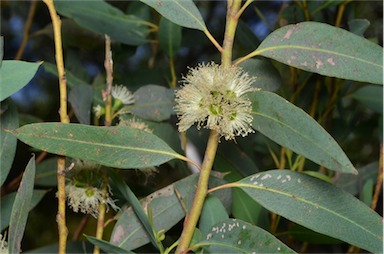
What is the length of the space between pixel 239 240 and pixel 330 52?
203 mm

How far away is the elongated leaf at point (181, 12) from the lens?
0.62 meters

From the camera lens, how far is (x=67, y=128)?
0.56 m

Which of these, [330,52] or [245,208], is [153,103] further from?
[330,52]

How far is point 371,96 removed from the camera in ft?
3.41

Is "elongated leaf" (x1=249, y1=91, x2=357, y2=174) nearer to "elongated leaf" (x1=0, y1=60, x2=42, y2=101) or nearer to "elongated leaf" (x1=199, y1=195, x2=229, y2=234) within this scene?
"elongated leaf" (x1=199, y1=195, x2=229, y2=234)

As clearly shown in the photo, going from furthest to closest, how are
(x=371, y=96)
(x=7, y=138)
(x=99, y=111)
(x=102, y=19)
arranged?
(x=371, y=96) < (x=102, y=19) < (x=99, y=111) < (x=7, y=138)

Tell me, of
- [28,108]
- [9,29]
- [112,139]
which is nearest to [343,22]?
[112,139]

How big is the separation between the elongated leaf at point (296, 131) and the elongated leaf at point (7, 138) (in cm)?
26

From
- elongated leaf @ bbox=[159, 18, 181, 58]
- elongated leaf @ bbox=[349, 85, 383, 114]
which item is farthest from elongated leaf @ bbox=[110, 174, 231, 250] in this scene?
elongated leaf @ bbox=[349, 85, 383, 114]

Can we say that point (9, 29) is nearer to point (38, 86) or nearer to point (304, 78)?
point (38, 86)

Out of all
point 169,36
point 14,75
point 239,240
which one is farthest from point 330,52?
point 169,36

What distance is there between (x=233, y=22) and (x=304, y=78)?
0.41 m

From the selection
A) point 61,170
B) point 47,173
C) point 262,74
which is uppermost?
point 262,74

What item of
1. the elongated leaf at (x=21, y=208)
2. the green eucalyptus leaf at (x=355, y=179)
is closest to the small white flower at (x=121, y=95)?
the elongated leaf at (x=21, y=208)
